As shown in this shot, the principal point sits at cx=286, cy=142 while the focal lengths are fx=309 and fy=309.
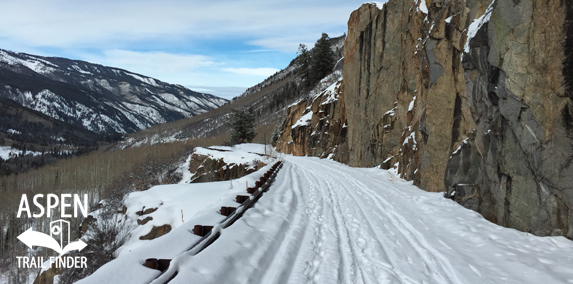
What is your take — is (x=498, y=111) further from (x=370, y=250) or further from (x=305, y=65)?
(x=305, y=65)

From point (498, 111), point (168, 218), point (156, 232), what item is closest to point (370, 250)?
point (498, 111)

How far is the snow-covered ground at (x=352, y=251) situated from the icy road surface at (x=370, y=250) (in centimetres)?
1

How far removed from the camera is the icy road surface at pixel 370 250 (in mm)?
4035

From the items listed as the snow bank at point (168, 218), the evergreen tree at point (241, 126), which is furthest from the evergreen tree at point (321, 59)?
the snow bank at point (168, 218)

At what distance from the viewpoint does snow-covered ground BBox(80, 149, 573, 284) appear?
3789mm

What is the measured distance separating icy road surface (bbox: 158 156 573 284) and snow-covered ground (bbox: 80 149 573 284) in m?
0.01

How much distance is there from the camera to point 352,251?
5.01 m

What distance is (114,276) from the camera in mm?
3033

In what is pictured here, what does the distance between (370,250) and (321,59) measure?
5564 centimetres

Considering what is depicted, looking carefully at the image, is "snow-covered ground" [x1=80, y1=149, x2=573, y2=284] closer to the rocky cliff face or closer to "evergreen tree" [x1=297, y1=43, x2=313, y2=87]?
the rocky cliff face

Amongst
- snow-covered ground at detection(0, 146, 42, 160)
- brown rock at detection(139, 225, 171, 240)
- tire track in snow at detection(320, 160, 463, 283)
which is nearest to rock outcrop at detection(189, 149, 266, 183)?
brown rock at detection(139, 225, 171, 240)

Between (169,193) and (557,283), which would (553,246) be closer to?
(557,283)

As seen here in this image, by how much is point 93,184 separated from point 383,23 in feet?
303

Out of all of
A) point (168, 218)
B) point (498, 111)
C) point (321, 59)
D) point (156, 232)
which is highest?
point (321, 59)
